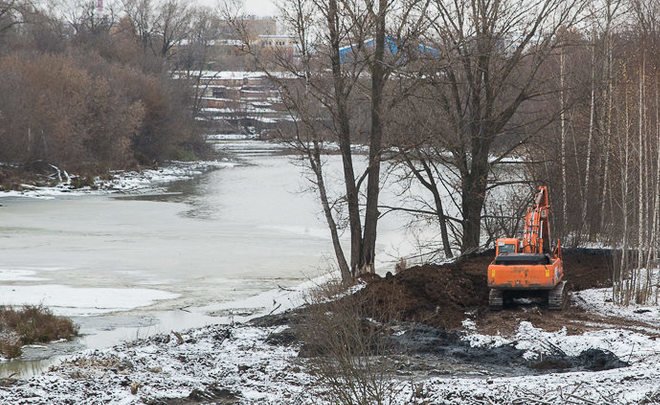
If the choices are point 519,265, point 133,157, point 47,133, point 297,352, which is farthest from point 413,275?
point 133,157

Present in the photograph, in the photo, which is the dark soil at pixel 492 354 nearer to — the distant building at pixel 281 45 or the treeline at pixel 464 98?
the treeline at pixel 464 98

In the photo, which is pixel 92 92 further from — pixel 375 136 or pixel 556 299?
pixel 556 299

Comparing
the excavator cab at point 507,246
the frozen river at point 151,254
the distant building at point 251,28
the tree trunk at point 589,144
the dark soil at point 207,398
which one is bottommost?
the frozen river at point 151,254

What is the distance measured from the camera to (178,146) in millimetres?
76750

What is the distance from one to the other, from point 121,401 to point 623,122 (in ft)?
39.3

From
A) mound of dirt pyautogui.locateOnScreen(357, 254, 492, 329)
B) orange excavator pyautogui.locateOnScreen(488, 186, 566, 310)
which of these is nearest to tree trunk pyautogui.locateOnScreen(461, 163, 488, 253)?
mound of dirt pyautogui.locateOnScreen(357, 254, 492, 329)

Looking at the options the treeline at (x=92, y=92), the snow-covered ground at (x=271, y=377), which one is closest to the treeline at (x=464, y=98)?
the snow-covered ground at (x=271, y=377)

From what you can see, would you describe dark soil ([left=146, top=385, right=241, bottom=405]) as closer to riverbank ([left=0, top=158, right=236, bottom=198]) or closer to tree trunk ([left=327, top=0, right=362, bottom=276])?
tree trunk ([left=327, top=0, right=362, bottom=276])

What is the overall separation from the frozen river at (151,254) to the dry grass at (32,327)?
14.6 inches

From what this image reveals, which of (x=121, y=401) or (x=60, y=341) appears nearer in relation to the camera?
(x=121, y=401)

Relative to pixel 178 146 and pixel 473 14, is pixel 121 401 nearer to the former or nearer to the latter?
pixel 473 14

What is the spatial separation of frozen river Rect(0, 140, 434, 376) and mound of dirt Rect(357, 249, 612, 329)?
12.6 feet

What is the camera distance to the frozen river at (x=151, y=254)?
20.3 metres

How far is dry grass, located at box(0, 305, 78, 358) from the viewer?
17297mm
